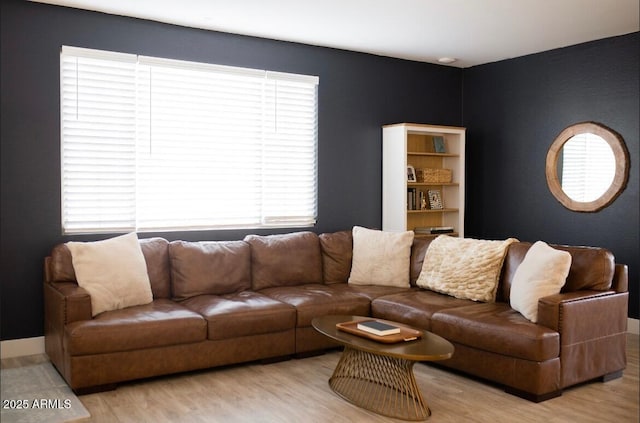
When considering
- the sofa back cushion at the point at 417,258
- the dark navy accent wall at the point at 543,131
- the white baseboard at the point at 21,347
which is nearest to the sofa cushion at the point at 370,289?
the sofa back cushion at the point at 417,258

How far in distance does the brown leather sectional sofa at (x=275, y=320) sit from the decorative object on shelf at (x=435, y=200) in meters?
1.63

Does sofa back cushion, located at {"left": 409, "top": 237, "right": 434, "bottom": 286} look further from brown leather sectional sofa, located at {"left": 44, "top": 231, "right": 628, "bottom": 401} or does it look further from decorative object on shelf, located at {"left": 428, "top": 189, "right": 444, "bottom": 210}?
decorative object on shelf, located at {"left": 428, "top": 189, "right": 444, "bottom": 210}

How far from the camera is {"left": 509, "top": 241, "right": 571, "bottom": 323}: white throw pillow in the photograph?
3930 millimetres

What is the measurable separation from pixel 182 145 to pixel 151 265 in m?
1.13

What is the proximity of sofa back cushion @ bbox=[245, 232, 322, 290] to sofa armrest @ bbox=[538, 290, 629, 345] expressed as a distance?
82.9 inches

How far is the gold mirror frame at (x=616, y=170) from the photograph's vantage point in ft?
17.8

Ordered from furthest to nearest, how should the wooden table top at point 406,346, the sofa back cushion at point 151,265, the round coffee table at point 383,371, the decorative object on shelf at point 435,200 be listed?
the decorative object on shelf at point 435,200 → the sofa back cushion at point 151,265 → the round coffee table at point 383,371 → the wooden table top at point 406,346

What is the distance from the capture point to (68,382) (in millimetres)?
3816

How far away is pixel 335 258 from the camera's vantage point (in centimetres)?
548

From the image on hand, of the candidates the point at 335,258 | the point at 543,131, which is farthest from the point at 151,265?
the point at 543,131

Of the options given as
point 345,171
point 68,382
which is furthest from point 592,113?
point 68,382

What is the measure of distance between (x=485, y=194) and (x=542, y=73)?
1.41m

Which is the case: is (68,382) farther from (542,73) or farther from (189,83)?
(542,73)

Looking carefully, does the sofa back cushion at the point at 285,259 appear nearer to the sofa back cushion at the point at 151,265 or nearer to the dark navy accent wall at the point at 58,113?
the dark navy accent wall at the point at 58,113
